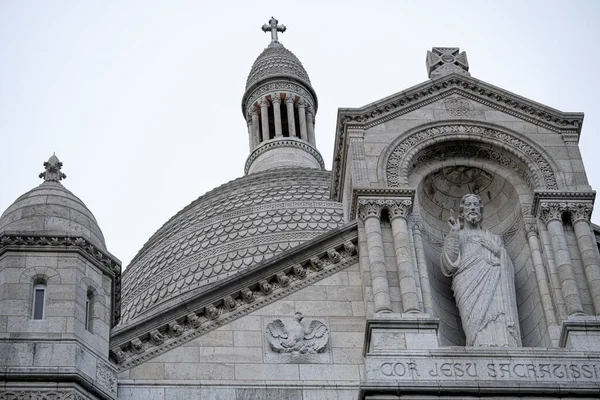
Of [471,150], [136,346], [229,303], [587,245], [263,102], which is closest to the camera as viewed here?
[136,346]

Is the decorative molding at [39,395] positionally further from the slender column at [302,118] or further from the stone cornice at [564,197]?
the slender column at [302,118]

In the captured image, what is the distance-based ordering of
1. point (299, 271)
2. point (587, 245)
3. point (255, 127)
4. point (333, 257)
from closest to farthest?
point (299, 271), point (587, 245), point (333, 257), point (255, 127)

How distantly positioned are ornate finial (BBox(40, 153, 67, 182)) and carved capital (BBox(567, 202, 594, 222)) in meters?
9.70

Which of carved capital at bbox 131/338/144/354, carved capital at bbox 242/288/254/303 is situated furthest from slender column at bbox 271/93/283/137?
carved capital at bbox 131/338/144/354

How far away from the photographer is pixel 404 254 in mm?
30281

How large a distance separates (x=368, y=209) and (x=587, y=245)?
415 cm

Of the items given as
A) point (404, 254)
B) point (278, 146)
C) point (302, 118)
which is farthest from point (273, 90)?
point (404, 254)

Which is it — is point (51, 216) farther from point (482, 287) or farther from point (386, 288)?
point (482, 287)

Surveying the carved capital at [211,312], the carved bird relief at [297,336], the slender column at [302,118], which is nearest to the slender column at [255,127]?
the slender column at [302,118]

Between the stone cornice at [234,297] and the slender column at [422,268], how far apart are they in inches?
46.1

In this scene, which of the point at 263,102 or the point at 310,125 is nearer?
the point at 310,125

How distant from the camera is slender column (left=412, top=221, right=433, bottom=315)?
2994 cm

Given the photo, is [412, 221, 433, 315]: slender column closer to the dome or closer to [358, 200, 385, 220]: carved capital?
[358, 200, 385, 220]: carved capital

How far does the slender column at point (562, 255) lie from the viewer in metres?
29.8
